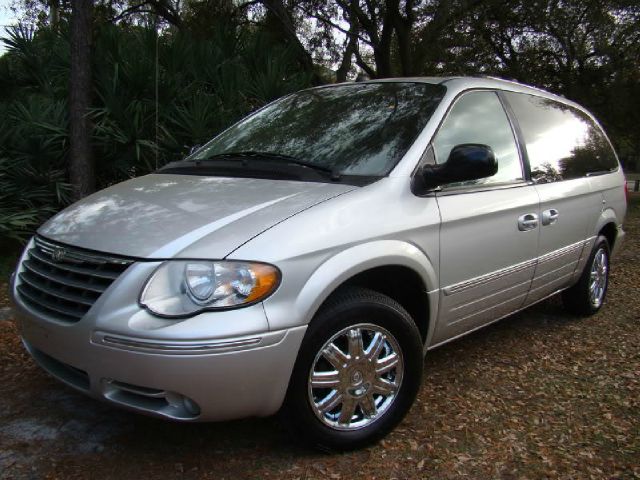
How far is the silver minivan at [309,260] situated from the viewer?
229cm

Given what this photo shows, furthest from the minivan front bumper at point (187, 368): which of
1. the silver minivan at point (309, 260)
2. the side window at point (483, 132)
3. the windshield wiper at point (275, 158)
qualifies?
the side window at point (483, 132)

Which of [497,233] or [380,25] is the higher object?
[380,25]

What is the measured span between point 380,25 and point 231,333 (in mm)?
13484

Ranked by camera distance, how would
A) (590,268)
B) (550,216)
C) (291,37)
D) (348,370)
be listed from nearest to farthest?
(348,370) < (550,216) < (590,268) < (291,37)

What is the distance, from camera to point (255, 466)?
8.61 feet

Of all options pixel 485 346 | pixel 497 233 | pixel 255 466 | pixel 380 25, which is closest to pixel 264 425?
pixel 255 466

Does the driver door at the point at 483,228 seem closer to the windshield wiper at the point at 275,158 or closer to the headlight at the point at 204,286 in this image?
the windshield wiper at the point at 275,158

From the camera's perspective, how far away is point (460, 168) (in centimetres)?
289

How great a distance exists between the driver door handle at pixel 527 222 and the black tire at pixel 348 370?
1.18m

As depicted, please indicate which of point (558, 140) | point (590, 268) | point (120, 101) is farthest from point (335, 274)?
point (120, 101)

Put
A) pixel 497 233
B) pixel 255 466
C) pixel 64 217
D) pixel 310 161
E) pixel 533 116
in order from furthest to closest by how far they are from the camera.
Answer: pixel 533 116, pixel 497 233, pixel 310 161, pixel 64 217, pixel 255 466

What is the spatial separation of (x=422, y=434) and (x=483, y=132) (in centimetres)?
184

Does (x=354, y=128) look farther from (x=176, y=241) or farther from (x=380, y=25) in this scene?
(x=380, y=25)

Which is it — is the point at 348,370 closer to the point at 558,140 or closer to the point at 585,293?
the point at 558,140
